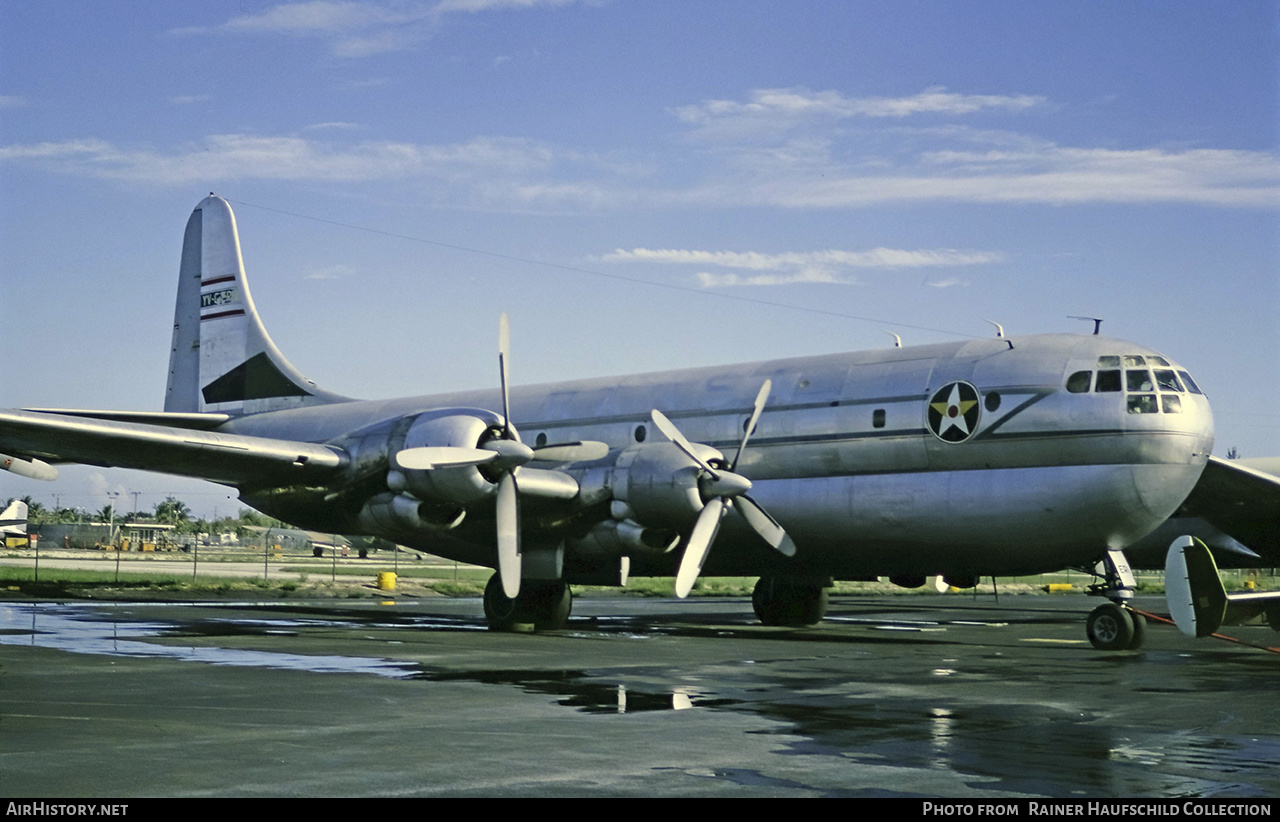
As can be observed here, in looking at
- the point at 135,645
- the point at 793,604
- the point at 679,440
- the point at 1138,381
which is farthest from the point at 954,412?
the point at 135,645

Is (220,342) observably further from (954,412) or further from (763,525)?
(954,412)

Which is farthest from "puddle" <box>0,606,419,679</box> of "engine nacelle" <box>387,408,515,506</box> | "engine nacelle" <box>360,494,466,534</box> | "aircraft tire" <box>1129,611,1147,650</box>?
"aircraft tire" <box>1129,611,1147,650</box>

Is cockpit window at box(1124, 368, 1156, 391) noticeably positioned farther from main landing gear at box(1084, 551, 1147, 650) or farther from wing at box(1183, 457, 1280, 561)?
wing at box(1183, 457, 1280, 561)

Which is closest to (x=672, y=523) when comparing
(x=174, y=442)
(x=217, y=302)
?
(x=174, y=442)

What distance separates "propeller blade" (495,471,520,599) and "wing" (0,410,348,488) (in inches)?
134

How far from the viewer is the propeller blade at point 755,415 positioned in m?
21.5

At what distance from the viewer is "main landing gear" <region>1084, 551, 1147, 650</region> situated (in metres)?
18.6

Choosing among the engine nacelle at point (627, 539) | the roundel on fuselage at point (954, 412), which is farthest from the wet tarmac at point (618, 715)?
the roundel on fuselage at point (954, 412)

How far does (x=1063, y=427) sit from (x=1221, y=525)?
10.9 meters

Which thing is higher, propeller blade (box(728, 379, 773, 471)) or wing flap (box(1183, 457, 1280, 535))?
propeller blade (box(728, 379, 773, 471))

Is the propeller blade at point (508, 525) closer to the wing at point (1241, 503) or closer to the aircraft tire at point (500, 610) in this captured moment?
the aircraft tire at point (500, 610)

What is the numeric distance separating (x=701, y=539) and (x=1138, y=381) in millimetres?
7249

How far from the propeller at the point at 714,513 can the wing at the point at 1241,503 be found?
27.5ft

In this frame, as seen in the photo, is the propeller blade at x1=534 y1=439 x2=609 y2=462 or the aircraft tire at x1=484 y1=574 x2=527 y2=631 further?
the aircraft tire at x1=484 y1=574 x2=527 y2=631
